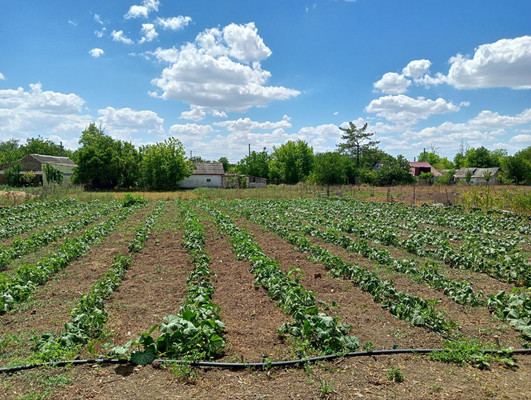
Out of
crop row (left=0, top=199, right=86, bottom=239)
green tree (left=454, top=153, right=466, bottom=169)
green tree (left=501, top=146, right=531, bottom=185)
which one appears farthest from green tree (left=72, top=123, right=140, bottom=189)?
green tree (left=454, top=153, right=466, bottom=169)

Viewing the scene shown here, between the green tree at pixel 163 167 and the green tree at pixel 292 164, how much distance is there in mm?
24808

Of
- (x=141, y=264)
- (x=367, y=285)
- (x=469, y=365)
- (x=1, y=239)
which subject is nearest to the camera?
(x=469, y=365)

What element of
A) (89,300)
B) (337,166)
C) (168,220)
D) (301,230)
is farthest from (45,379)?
(337,166)

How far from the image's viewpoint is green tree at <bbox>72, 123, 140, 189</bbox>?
4828 cm

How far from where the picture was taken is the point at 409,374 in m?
4.17

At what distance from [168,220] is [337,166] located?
35.3 meters

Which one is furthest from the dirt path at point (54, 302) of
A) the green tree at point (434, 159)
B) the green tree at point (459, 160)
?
the green tree at point (434, 159)

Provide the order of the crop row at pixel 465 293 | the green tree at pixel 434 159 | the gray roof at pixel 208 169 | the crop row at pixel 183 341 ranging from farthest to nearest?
the green tree at pixel 434 159 < the gray roof at pixel 208 169 < the crop row at pixel 465 293 < the crop row at pixel 183 341

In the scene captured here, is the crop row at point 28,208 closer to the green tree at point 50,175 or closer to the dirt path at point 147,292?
the dirt path at point 147,292

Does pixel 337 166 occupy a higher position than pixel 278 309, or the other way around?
pixel 337 166

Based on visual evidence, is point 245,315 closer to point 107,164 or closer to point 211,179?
point 107,164

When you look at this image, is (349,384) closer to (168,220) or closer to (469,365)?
(469,365)

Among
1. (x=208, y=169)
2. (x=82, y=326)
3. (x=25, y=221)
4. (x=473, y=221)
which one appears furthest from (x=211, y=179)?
(x=82, y=326)

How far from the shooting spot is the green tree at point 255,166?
7503 cm
